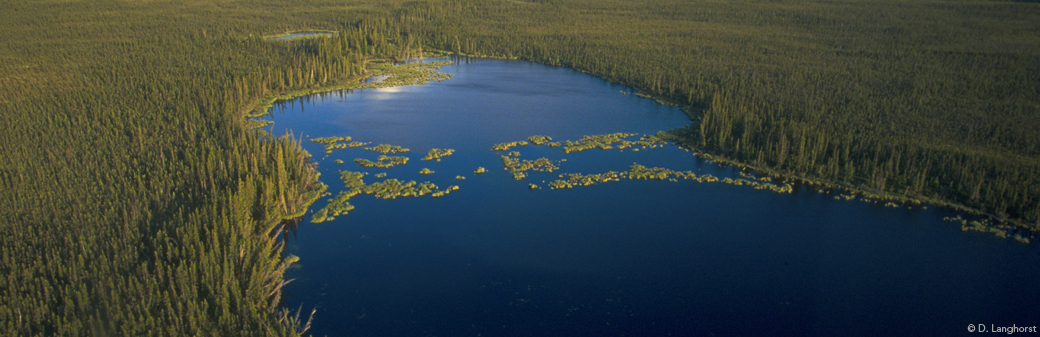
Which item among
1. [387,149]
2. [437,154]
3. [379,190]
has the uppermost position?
[387,149]

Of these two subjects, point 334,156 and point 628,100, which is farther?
point 628,100

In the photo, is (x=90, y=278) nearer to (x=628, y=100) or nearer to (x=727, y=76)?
(x=628, y=100)

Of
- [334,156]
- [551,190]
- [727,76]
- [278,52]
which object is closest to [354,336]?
[551,190]

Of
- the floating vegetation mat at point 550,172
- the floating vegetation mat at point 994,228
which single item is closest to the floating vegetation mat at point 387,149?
the floating vegetation mat at point 550,172

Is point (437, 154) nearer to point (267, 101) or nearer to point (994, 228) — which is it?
point (267, 101)

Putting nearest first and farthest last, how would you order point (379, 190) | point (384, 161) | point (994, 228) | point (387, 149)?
1. point (994, 228)
2. point (379, 190)
3. point (384, 161)
4. point (387, 149)

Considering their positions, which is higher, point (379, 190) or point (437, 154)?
point (437, 154)

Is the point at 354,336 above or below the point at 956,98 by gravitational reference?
below

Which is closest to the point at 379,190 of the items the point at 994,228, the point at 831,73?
the point at 994,228

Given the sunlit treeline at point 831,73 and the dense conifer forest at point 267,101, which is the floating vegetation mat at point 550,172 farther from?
the sunlit treeline at point 831,73
